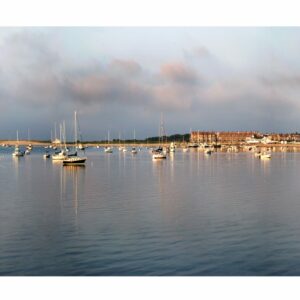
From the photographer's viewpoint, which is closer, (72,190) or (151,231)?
(151,231)

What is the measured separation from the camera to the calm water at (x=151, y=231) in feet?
38.8

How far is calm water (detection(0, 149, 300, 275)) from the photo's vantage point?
1184 centimetres

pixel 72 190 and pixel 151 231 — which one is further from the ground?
pixel 72 190

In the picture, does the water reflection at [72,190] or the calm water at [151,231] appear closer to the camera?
the calm water at [151,231]

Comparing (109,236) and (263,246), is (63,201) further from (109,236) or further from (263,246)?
(263,246)

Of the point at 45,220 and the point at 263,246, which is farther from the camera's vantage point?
the point at 45,220

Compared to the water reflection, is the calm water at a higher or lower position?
lower

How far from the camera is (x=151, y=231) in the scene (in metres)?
15.9

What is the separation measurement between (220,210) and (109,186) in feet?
39.1

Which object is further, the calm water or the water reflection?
the water reflection

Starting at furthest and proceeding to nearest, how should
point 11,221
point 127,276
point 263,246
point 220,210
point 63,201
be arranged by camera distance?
point 63,201
point 220,210
point 11,221
point 263,246
point 127,276

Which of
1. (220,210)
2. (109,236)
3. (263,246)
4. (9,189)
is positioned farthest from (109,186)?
(263,246)

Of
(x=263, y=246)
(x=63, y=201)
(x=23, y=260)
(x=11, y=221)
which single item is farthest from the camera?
(x=63, y=201)

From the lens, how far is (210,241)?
1438 centimetres
